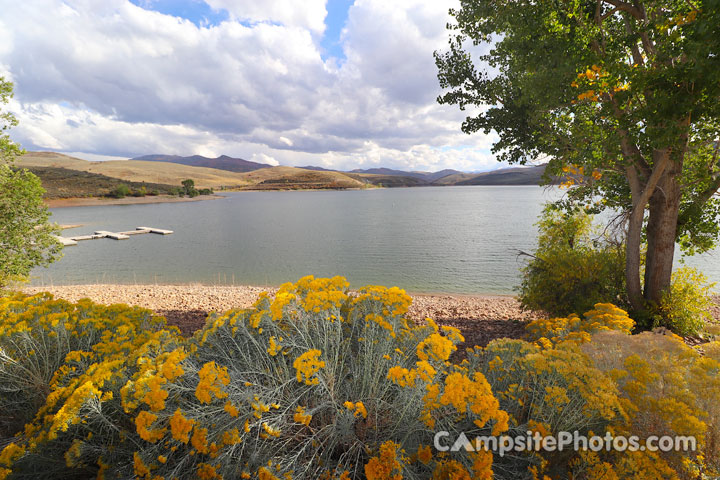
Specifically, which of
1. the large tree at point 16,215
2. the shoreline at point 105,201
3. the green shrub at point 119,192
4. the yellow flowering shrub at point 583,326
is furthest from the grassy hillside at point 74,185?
the yellow flowering shrub at point 583,326

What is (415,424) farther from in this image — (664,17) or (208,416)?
(664,17)

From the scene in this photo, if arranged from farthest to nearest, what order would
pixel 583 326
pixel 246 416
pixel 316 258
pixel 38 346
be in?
pixel 316 258 → pixel 583 326 → pixel 38 346 → pixel 246 416

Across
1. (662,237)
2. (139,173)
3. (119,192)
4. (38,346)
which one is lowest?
(38,346)

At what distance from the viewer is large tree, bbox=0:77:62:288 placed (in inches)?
303

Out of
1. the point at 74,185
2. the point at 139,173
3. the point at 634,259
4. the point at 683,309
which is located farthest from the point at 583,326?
the point at 139,173

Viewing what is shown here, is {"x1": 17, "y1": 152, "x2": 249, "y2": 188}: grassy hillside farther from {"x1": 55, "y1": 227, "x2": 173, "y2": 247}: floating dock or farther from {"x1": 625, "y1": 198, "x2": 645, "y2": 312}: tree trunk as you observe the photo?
{"x1": 625, "y1": 198, "x2": 645, "y2": 312}: tree trunk

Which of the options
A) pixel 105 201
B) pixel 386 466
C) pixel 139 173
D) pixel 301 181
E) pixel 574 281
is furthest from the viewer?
pixel 301 181

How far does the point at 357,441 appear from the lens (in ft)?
7.88

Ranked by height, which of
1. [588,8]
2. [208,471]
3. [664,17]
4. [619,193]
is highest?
[588,8]

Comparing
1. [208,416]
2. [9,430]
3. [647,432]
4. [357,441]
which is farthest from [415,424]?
[9,430]

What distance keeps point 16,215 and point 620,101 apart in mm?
14328

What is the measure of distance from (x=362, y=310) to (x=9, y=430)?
3983 mm

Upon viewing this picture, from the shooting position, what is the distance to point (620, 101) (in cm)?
592

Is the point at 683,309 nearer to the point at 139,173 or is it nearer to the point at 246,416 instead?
the point at 246,416
